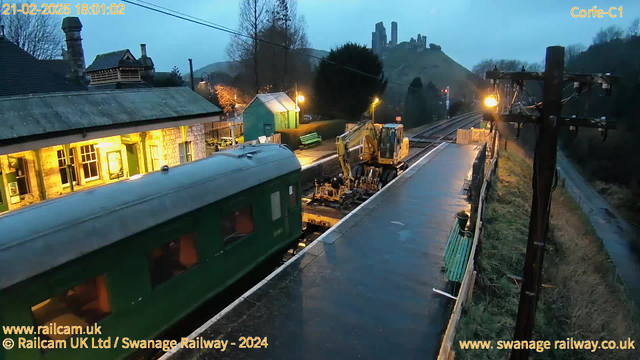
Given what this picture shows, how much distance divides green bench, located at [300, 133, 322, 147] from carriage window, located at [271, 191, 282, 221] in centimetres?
2060

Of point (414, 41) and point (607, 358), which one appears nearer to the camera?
point (607, 358)

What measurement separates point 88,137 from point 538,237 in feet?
43.2

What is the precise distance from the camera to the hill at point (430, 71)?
344ft

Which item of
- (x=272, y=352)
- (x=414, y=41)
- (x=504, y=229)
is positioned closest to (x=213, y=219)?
(x=272, y=352)

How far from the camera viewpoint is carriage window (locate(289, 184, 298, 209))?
456 inches

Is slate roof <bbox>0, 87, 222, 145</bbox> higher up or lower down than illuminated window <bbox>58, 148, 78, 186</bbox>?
higher up

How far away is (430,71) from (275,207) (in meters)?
121

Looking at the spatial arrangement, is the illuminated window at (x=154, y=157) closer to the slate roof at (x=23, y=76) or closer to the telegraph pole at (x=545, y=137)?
the slate roof at (x=23, y=76)

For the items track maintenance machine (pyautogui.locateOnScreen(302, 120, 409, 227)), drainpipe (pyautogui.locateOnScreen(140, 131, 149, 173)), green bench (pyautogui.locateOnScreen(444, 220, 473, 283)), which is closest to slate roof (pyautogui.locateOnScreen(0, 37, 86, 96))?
drainpipe (pyautogui.locateOnScreen(140, 131, 149, 173))

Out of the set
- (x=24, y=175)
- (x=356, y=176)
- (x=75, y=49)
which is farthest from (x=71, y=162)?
(x=356, y=176)

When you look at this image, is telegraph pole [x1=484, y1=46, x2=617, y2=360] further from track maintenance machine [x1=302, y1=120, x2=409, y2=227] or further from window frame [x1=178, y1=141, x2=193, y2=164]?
window frame [x1=178, y1=141, x2=193, y2=164]

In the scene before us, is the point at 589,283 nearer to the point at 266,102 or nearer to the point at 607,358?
the point at 607,358

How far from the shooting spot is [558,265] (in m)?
14.8

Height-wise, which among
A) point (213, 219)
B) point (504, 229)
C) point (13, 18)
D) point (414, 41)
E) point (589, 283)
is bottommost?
point (589, 283)
